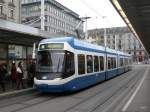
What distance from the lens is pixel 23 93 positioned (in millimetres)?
17719

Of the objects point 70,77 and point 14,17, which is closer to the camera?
point 70,77

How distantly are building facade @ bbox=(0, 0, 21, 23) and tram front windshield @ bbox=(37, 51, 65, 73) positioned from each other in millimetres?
42077

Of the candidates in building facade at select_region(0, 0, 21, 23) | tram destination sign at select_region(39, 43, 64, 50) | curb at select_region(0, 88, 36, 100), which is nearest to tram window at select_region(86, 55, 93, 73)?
curb at select_region(0, 88, 36, 100)

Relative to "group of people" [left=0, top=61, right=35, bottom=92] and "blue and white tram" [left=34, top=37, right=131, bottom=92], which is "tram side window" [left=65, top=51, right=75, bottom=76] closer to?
"blue and white tram" [left=34, top=37, right=131, bottom=92]

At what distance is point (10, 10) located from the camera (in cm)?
6206

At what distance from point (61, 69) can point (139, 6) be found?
7065 millimetres

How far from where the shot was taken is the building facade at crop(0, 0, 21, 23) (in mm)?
59122

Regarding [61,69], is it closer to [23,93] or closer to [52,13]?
[23,93]

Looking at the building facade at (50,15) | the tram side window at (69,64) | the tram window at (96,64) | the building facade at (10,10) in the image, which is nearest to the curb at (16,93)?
the tram side window at (69,64)

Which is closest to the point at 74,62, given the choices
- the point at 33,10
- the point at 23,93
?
the point at 23,93

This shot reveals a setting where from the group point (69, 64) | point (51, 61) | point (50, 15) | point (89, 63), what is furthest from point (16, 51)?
point (50, 15)

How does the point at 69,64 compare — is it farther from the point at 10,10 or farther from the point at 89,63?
the point at 10,10

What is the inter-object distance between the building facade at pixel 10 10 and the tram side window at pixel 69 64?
4217 cm

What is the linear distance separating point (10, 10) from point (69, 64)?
47.4m
